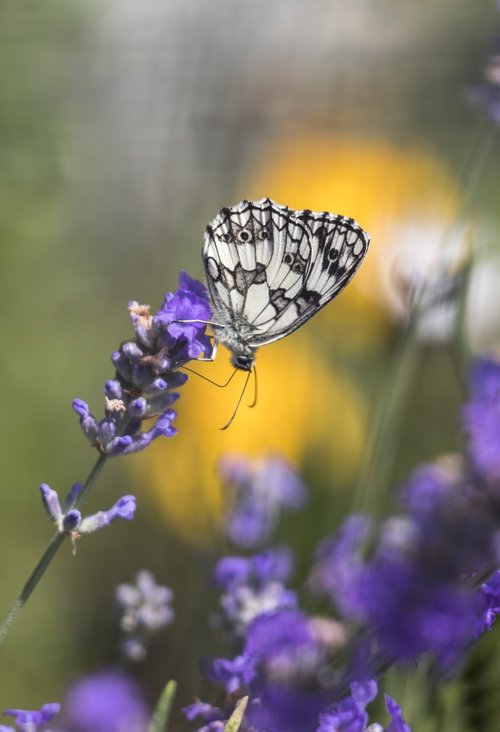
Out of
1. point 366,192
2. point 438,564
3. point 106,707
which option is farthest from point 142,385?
point 366,192

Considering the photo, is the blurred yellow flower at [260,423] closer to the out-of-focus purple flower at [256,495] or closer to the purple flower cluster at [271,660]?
the out-of-focus purple flower at [256,495]

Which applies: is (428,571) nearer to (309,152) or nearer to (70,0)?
(70,0)

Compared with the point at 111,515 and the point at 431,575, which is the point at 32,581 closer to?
the point at 111,515

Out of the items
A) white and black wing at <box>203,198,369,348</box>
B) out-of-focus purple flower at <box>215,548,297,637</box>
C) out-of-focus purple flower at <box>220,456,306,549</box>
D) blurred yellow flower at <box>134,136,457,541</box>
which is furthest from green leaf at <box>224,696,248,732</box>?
blurred yellow flower at <box>134,136,457,541</box>

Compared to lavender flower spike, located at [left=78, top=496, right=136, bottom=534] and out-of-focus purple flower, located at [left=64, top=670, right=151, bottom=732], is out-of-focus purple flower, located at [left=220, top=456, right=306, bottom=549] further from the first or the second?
lavender flower spike, located at [left=78, top=496, right=136, bottom=534]

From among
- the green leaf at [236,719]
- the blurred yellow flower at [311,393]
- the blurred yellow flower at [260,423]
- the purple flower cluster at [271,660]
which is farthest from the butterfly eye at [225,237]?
the blurred yellow flower at [260,423]

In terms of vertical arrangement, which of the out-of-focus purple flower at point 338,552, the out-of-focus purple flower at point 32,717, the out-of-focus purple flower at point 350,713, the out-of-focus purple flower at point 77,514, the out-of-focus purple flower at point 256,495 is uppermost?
the out-of-focus purple flower at point 256,495
